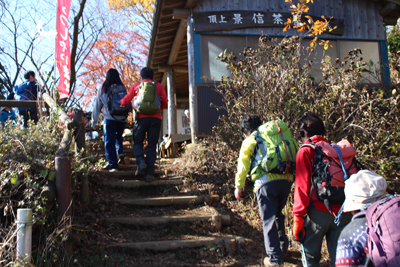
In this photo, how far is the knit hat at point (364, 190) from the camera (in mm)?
1816

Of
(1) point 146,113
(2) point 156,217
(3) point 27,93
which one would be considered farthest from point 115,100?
(3) point 27,93

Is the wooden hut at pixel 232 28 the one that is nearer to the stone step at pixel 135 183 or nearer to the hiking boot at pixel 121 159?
the hiking boot at pixel 121 159

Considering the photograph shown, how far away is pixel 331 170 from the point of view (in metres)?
2.60

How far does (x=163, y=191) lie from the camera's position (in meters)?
5.12

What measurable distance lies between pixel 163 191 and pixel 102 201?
102cm

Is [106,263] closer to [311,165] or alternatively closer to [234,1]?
[311,165]

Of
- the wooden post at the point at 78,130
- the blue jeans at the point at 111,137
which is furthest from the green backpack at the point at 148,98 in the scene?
the wooden post at the point at 78,130

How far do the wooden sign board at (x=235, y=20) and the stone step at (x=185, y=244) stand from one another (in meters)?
5.24

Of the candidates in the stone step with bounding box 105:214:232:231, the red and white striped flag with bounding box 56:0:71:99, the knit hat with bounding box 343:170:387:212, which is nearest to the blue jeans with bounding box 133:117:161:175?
the stone step with bounding box 105:214:232:231

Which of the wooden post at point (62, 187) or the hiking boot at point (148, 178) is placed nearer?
the wooden post at point (62, 187)

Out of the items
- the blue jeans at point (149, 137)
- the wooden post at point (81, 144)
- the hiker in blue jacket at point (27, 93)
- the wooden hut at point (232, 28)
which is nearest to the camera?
the wooden post at point (81, 144)

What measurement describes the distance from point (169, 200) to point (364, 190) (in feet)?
10.7

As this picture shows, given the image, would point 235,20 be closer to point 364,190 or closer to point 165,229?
point 165,229

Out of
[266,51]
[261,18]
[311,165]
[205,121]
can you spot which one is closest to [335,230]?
[311,165]
